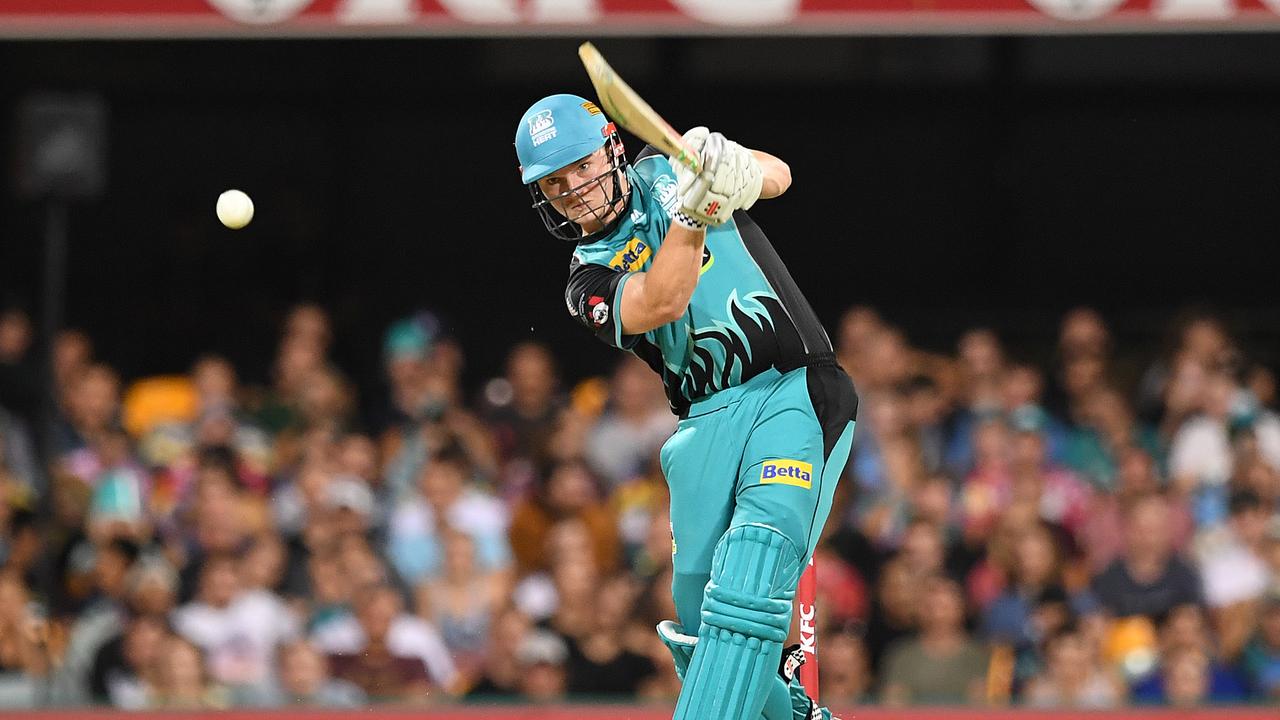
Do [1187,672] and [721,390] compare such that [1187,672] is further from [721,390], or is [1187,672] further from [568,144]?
[568,144]

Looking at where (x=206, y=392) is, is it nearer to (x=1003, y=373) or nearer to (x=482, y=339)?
(x=482, y=339)

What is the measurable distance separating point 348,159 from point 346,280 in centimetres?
115

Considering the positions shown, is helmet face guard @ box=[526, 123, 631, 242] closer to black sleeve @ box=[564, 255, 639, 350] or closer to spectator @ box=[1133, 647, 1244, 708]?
black sleeve @ box=[564, 255, 639, 350]

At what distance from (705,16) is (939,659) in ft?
11.3

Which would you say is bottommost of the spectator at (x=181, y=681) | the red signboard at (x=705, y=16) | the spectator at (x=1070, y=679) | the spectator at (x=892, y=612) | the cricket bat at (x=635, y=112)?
the spectator at (x=181, y=681)

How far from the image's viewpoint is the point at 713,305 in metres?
5.33

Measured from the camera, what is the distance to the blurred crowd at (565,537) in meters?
8.83

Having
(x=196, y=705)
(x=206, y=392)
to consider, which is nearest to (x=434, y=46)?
(x=206, y=392)

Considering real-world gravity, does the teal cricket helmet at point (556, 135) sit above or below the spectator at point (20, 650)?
above

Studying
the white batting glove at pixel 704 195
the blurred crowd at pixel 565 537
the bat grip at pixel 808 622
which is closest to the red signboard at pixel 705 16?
the blurred crowd at pixel 565 537

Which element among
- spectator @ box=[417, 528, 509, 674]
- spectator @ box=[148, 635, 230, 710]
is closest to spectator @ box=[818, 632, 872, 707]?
spectator @ box=[417, 528, 509, 674]

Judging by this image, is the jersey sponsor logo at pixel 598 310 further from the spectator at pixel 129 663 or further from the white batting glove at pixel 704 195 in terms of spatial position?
the spectator at pixel 129 663

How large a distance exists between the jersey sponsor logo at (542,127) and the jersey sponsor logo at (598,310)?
1.64 feet

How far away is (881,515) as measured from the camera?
31.2 ft
